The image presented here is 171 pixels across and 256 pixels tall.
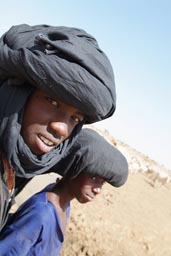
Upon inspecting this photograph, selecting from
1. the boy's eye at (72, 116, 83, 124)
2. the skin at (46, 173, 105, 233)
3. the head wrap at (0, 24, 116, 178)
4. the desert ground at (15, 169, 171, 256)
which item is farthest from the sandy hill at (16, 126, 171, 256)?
the head wrap at (0, 24, 116, 178)

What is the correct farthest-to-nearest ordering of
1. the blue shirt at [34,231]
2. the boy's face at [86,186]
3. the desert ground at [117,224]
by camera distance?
the desert ground at [117,224] → the boy's face at [86,186] → the blue shirt at [34,231]

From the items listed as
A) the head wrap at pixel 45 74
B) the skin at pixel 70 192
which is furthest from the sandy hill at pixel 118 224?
the head wrap at pixel 45 74

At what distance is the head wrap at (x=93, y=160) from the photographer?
8.52ft

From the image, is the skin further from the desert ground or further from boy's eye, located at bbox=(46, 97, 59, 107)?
the desert ground

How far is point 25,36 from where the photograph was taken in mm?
2025

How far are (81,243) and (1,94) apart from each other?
17.5 ft

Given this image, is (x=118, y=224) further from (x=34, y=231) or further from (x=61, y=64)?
(x=61, y=64)

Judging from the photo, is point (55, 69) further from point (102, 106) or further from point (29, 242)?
point (29, 242)

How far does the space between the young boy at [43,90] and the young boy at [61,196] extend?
551 mm

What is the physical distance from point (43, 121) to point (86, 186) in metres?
1.18

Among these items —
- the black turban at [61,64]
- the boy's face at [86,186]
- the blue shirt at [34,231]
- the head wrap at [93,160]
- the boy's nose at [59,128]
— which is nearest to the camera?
the black turban at [61,64]

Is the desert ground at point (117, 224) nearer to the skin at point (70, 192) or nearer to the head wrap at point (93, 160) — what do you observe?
the skin at point (70, 192)

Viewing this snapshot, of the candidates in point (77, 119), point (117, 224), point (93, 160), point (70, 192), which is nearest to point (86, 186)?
point (70, 192)

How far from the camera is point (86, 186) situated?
3080 mm
